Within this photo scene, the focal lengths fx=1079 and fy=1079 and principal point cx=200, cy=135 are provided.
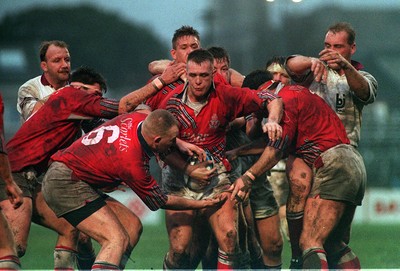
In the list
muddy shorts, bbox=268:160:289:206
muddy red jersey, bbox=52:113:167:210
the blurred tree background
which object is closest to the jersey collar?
muddy red jersey, bbox=52:113:167:210

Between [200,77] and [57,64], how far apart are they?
2200 millimetres

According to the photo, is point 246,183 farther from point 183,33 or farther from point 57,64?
point 57,64

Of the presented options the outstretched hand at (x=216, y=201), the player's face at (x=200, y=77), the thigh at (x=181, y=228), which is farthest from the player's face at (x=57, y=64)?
the outstretched hand at (x=216, y=201)

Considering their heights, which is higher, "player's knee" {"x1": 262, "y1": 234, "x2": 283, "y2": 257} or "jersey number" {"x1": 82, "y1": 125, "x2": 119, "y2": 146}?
"jersey number" {"x1": 82, "y1": 125, "x2": 119, "y2": 146}

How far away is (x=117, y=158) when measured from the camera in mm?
9734

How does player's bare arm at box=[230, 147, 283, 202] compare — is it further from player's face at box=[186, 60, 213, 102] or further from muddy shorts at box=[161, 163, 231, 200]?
player's face at box=[186, 60, 213, 102]

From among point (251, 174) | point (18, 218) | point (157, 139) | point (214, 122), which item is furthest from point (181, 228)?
point (18, 218)

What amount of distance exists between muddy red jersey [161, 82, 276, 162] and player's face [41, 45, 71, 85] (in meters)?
1.74

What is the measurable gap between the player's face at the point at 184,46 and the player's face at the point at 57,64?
1231 millimetres

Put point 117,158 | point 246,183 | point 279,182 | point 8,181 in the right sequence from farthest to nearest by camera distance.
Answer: point 279,182 → point 246,183 → point 117,158 → point 8,181

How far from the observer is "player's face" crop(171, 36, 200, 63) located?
11.6 meters

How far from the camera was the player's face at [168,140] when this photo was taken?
9609mm

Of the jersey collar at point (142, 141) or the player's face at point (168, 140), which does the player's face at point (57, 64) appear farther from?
the player's face at point (168, 140)

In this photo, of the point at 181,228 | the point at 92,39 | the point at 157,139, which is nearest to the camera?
the point at 157,139
